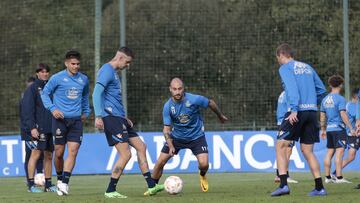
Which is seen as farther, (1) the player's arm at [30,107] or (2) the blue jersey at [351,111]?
(2) the blue jersey at [351,111]

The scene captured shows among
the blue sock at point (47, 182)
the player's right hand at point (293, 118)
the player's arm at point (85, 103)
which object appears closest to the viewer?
the player's right hand at point (293, 118)

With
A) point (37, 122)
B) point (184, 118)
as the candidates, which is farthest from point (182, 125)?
point (37, 122)

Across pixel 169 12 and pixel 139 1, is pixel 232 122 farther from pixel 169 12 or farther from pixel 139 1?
pixel 139 1

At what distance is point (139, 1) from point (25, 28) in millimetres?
4489

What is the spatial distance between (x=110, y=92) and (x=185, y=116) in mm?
1677

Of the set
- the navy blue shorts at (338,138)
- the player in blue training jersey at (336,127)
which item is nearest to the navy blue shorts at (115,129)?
the player in blue training jersey at (336,127)

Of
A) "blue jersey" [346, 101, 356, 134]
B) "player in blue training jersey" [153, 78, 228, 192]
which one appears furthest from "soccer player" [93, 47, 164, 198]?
"blue jersey" [346, 101, 356, 134]

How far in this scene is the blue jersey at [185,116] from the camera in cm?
1508

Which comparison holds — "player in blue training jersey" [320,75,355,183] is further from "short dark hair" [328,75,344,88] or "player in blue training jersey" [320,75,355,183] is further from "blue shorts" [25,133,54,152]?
"blue shorts" [25,133,54,152]

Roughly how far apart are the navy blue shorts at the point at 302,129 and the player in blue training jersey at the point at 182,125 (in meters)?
1.66

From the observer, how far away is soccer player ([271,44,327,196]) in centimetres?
1327

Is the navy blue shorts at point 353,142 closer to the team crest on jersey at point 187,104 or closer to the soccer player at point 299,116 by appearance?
the team crest on jersey at point 187,104

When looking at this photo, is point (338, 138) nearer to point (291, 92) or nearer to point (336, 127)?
point (336, 127)

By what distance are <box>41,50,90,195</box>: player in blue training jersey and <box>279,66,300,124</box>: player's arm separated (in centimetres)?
370
